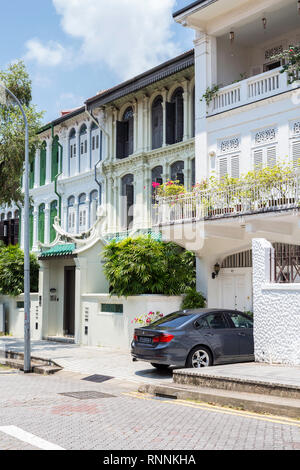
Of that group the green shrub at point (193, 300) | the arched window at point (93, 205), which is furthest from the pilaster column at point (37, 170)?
the green shrub at point (193, 300)

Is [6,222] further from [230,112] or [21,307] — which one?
[230,112]

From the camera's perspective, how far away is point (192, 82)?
70.9 feet

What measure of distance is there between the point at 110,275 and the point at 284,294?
7984 mm

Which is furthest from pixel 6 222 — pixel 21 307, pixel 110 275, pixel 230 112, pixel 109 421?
pixel 109 421

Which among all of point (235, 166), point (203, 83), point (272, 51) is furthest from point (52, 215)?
point (272, 51)

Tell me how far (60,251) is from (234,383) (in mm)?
13948

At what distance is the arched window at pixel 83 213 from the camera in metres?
26.8

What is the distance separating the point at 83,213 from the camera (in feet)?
88.8

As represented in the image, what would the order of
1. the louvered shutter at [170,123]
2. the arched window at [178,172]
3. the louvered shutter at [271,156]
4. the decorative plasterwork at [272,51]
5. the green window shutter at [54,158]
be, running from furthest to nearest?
the green window shutter at [54,158] → the louvered shutter at [170,123] → the arched window at [178,172] → the decorative plasterwork at [272,51] → the louvered shutter at [271,156]

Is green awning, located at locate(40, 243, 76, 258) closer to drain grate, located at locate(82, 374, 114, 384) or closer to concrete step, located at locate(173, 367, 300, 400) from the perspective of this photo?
drain grate, located at locate(82, 374, 114, 384)

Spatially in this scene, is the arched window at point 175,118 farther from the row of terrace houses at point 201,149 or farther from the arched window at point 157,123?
the arched window at point 157,123

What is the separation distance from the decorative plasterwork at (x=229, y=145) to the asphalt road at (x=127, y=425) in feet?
31.7

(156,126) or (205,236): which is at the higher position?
(156,126)

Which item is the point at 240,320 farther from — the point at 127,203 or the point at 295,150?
the point at 127,203
